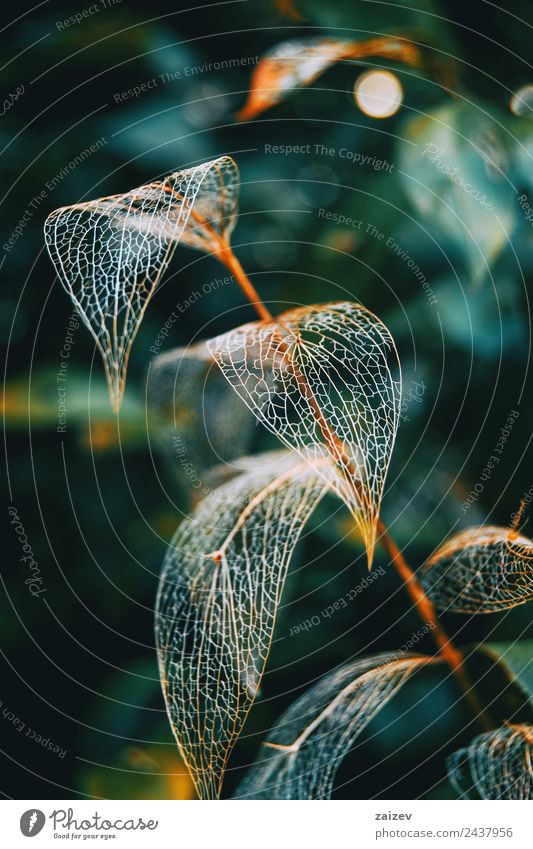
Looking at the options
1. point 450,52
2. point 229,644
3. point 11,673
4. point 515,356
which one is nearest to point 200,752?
point 229,644

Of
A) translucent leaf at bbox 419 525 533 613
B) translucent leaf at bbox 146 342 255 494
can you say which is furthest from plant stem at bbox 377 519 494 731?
translucent leaf at bbox 146 342 255 494

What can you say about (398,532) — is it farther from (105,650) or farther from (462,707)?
(105,650)

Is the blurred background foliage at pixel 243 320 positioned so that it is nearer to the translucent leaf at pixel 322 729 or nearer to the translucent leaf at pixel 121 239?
the translucent leaf at pixel 322 729

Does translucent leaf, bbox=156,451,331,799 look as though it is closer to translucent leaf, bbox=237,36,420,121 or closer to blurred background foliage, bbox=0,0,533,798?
blurred background foliage, bbox=0,0,533,798

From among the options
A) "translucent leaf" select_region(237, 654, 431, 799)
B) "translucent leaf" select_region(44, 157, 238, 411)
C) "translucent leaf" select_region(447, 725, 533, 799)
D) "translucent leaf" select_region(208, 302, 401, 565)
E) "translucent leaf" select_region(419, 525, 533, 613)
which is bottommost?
"translucent leaf" select_region(447, 725, 533, 799)

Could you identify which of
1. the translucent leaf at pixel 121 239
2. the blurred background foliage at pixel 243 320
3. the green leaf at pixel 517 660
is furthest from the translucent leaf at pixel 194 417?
the green leaf at pixel 517 660

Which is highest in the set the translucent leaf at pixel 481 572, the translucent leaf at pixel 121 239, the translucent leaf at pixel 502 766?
the translucent leaf at pixel 121 239

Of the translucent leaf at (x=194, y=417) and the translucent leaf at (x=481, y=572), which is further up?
the translucent leaf at (x=194, y=417)
